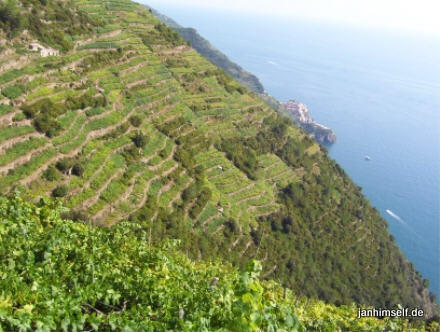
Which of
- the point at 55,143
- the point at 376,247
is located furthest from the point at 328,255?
the point at 55,143

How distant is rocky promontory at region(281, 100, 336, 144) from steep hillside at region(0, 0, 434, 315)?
2063 inches

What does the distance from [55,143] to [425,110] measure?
169 metres

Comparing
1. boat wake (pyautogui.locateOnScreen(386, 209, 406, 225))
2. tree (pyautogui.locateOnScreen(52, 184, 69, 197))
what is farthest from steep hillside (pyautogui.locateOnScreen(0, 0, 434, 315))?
boat wake (pyautogui.locateOnScreen(386, 209, 406, 225))

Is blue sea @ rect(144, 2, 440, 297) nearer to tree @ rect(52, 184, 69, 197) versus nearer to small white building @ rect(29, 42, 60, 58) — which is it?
tree @ rect(52, 184, 69, 197)

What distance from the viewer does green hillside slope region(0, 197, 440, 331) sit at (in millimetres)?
5395

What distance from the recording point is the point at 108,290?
6.54 meters

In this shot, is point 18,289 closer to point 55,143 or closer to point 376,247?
point 55,143

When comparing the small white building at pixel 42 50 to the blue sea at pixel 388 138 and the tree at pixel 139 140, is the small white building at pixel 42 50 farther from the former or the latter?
the blue sea at pixel 388 138

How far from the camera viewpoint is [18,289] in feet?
19.6

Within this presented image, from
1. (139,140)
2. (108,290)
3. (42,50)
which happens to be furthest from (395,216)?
(108,290)

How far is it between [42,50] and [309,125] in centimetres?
9860

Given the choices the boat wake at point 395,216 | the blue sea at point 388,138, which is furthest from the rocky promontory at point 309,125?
the boat wake at point 395,216

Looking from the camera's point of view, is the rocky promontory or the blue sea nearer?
the blue sea

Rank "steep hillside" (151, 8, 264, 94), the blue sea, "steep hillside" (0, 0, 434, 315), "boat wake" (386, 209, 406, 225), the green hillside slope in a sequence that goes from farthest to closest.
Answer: "steep hillside" (151, 8, 264, 94), "boat wake" (386, 209, 406, 225), the blue sea, "steep hillside" (0, 0, 434, 315), the green hillside slope
